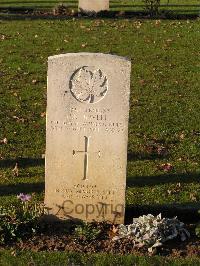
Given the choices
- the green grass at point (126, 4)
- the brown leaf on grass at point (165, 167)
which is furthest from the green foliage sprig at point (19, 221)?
the green grass at point (126, 4)

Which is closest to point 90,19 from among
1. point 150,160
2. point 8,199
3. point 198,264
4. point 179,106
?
point 179,106

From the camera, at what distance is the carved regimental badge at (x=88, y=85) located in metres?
6.20

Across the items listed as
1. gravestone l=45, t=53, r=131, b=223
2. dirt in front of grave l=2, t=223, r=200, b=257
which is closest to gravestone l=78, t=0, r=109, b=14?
gravestone l=45, t=53, r=131, b=223

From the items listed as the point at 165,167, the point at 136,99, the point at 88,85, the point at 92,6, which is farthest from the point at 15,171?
the point at 92,6

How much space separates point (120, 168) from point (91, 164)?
0.29 meters

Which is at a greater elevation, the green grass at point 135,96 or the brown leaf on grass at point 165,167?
the green grass at point 135,96

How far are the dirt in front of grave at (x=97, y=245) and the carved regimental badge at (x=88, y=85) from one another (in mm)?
1352

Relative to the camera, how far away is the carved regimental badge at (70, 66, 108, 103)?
20.3 feet

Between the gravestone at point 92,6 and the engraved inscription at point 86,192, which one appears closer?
the engraved inscription at point 86,192

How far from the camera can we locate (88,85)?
20.4 feet

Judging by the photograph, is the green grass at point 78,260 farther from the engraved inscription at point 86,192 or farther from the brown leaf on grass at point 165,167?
the brown leaf on grass at point 165,167

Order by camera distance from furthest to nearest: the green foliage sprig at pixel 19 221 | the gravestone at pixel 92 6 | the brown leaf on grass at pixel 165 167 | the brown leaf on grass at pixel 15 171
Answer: the gravestone at pixel 92 6 < the brown leaf on grass at pixel 165 167 < the brown leaf on grass at pixel 15 171 < the green foliage sprig at pixel 19 221

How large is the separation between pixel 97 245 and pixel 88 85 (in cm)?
155

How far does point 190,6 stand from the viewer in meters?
25.1
